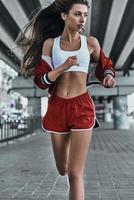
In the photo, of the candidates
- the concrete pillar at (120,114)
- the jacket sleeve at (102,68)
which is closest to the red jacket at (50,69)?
the jacket sleeve at (102,68)

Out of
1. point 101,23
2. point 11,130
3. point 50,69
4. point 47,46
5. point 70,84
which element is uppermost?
point 101,23

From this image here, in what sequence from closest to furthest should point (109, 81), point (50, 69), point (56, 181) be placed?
point (109, 81) → point (50, 69) → point (56, 181)

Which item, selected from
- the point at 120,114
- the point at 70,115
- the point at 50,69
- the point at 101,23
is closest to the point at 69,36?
the point at 50,69

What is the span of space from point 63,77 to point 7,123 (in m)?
20.8

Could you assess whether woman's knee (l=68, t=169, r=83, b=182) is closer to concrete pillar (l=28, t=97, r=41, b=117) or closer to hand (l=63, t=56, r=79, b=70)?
hand (l=63, t=56, r=79, b=70)

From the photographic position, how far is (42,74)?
3861 mm

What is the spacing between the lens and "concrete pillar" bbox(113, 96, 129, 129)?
47906 millimetres

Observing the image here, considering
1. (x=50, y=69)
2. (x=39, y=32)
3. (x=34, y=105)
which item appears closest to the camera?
(x=50, y=69)

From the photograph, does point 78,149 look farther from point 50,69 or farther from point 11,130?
point 11,130

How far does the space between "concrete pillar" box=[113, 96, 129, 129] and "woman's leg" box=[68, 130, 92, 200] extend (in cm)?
4381

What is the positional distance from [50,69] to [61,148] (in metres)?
0.67

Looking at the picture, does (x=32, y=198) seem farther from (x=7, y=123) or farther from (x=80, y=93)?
(x=7, y=123)

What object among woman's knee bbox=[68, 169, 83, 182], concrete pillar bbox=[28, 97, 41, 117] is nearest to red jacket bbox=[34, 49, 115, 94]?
woman's knee bbox=[68, 169, 83, 182]

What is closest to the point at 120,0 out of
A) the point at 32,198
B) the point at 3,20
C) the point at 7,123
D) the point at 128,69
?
the point at 3,20
